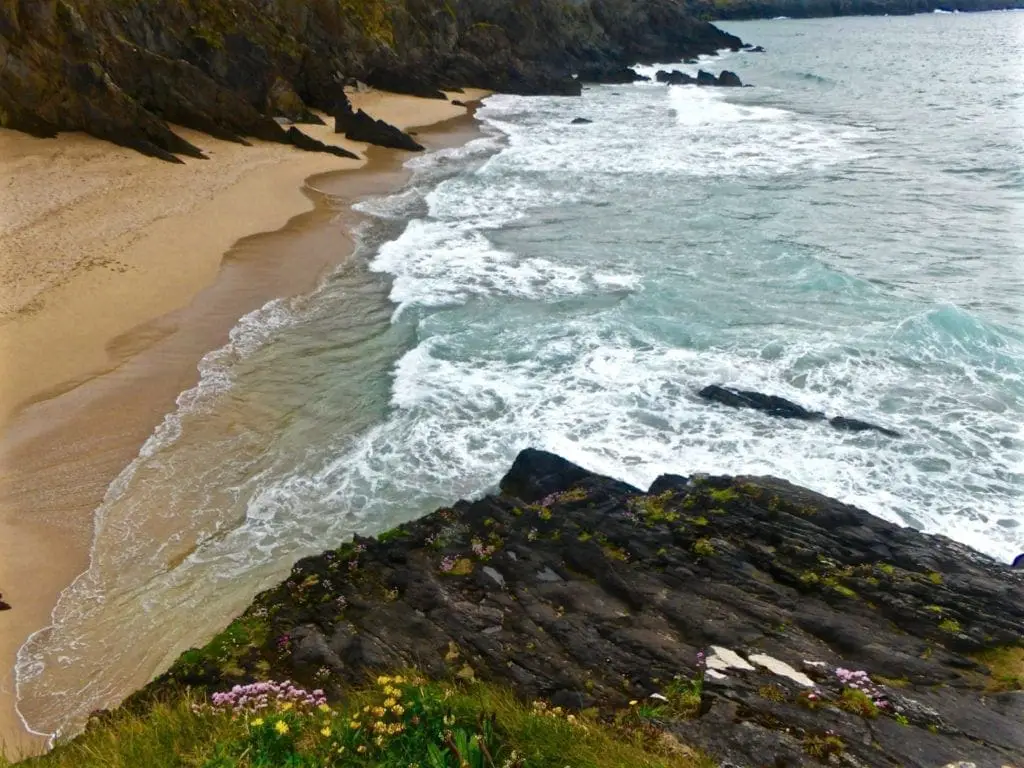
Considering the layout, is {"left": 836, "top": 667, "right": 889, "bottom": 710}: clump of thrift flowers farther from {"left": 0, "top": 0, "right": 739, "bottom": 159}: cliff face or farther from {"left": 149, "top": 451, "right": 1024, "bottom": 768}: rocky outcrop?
{"left": 0, "top": 0, "right": 739, "bottom": 159}: cliff face

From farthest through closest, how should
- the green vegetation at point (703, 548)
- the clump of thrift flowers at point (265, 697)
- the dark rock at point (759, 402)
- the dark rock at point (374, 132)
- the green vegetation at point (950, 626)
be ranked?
the dark rock at point (374, 132), the dark rock at point (759, 402), the green vegetation at point (703, 548), the green vegetation at point (950, 626), the clump of thrift flowers at point (265, 697)

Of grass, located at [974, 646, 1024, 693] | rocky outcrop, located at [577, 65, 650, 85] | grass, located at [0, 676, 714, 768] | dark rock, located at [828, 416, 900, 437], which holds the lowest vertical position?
dark rock, located at [828, 416, 900, 437]

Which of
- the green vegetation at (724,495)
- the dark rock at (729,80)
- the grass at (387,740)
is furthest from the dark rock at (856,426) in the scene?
the dark rock at (729,80)

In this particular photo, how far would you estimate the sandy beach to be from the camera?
9.93 m

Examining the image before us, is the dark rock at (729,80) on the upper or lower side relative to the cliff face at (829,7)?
lower

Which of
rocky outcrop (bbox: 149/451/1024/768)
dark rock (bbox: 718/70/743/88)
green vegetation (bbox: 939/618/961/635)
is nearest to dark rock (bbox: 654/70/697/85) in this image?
dark rock (bbox: 718/70/743/88)

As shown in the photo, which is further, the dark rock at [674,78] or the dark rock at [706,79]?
the dark rock at [674,78]

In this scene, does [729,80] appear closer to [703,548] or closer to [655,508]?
[655,508]

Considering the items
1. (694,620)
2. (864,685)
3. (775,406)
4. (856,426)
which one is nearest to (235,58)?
(775,406)

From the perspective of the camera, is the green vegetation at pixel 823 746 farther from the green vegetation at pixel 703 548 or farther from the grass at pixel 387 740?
the green vegetation at pixel 703 548

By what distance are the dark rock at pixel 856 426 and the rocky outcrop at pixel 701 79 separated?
52419 mm

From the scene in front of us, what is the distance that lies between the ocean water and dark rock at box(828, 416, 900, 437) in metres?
0.22

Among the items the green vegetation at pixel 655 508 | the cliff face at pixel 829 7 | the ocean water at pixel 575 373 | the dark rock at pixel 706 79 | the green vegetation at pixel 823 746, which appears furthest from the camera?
the cliff face at pixel 829 7

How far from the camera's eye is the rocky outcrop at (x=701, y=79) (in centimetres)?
5778
